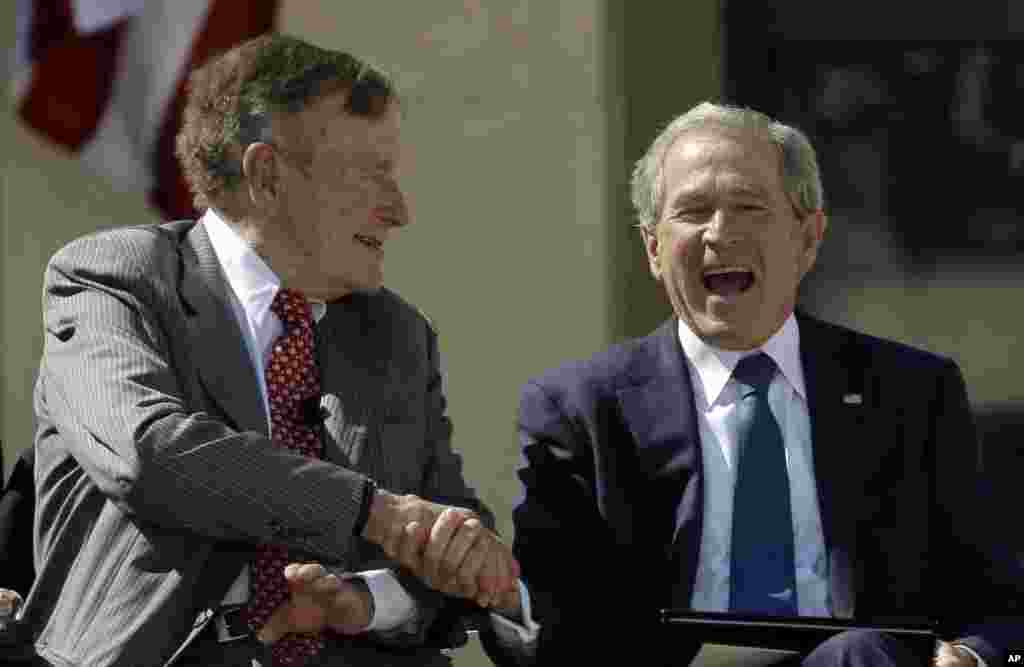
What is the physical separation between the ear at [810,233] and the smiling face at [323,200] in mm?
974

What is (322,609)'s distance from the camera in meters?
4.71

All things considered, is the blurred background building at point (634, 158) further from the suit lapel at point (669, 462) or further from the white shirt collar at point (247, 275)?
the white shirt collar at point (247, 275)

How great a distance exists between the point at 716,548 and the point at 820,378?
1.48 ft

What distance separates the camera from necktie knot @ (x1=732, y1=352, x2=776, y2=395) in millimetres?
5152

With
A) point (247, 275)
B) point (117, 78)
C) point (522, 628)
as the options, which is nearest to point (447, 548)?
point (522, 628)

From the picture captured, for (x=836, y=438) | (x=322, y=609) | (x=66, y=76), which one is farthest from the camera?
(x=66, y=76)

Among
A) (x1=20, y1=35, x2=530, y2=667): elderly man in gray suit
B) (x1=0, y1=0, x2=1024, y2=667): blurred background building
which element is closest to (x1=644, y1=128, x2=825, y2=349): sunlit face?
(x1=20, y1=35, x2=530, y2=667): elderly man in gray suit

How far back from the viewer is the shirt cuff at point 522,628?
4.84 m

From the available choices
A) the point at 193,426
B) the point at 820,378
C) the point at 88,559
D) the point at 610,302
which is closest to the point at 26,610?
the point at 88,559

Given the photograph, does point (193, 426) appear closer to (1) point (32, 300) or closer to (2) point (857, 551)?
(2) point (857, 551)

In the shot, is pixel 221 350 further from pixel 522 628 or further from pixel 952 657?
pixel 952 657

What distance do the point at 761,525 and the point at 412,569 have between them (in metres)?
0.83

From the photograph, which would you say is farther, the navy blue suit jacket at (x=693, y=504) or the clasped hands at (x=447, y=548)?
the navy blue suit jacket at (x=693, y=504)

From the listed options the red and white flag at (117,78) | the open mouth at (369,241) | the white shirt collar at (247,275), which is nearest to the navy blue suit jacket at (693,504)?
the open mouth at (369,241)
